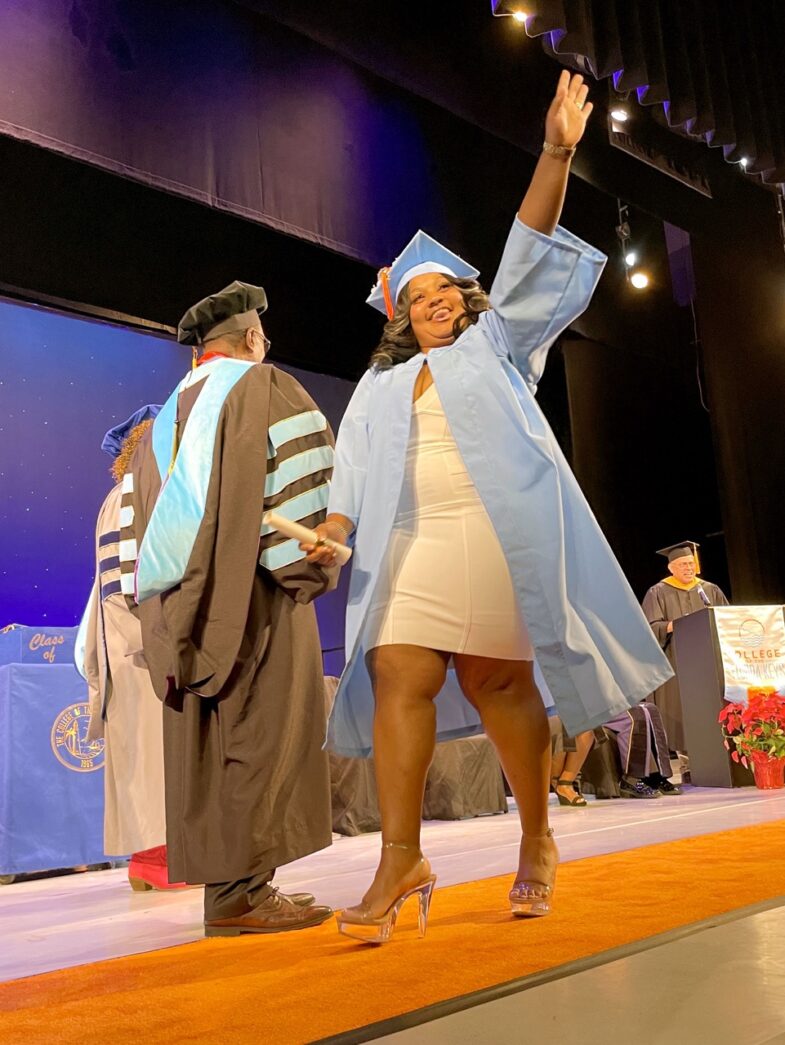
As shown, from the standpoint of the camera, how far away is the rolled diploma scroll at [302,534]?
1792 millimetres

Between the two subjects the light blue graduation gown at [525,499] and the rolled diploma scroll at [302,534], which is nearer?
the rolled diploma scroll at [302,534]

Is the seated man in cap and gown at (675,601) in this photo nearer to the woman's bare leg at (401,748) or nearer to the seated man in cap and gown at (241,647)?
the seated man in cap and gown at (241,647)

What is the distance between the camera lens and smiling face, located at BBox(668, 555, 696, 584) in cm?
734

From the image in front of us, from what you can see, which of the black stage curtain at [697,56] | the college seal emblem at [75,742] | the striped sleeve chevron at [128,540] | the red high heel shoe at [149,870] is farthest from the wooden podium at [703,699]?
the striped sleeve chevron at [128,540]

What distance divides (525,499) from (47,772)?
2856mm

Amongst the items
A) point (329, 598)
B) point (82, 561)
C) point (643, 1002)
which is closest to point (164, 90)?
point (82, 561)

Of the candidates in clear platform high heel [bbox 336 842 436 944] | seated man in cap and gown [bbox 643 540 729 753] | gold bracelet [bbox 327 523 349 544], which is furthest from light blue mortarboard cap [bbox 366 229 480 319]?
seated man in cap and gown [bbox 643 540 729 753]

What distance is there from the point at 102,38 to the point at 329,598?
14.5 ft

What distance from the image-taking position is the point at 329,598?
7973 mm

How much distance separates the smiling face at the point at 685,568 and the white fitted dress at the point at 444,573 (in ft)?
18.5

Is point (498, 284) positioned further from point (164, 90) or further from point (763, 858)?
point (164, 90)

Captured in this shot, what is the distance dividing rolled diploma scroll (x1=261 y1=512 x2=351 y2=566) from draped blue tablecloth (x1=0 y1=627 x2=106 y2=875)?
2.61 meters

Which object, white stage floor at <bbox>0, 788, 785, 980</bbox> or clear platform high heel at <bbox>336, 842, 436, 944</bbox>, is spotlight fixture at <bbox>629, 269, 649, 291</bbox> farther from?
clear platform high heel at <bbox>336, 842, 436, 944</bbox>

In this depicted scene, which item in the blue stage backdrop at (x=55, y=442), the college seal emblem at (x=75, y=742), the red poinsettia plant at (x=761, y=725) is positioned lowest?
the red poinsettia plant at (x=761, y=725)
